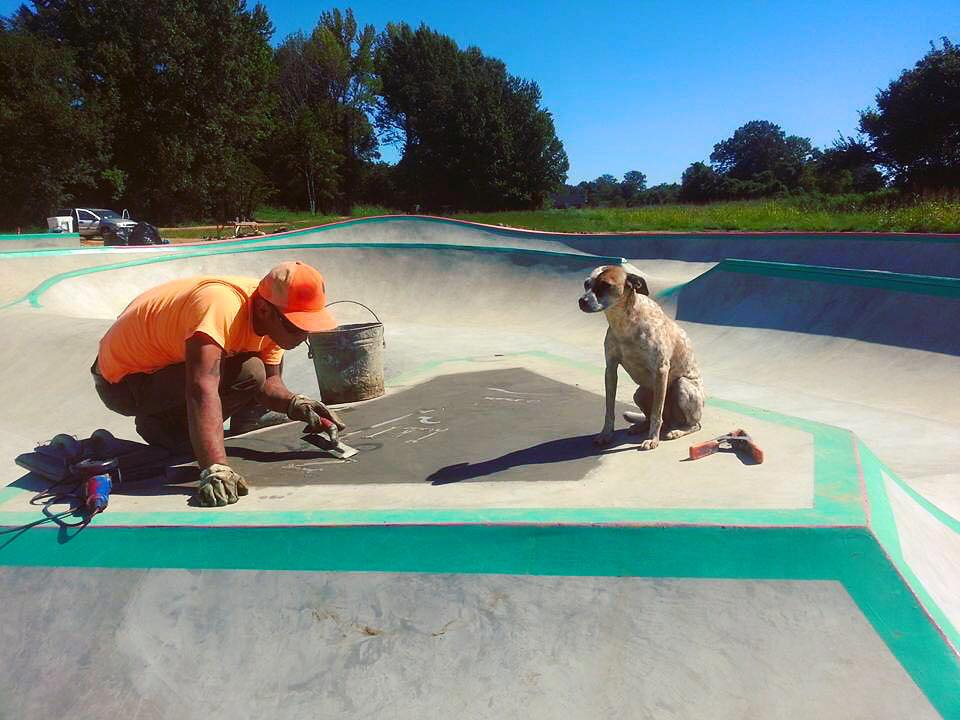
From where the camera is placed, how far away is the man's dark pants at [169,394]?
3928 mm

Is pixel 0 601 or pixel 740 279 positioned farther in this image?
pixel 740 279

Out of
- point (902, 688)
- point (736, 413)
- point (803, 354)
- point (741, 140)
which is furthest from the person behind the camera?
point (741, 140)

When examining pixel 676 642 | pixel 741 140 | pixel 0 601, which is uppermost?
pixel 741 140

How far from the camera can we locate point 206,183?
137 ft

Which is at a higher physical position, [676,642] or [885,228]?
[885,228]

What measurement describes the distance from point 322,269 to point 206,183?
29621 millimetres

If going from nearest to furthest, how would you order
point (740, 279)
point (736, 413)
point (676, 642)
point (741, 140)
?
point (676, 642) < point (736, 413) < point (740, 279) < point (741, 140)

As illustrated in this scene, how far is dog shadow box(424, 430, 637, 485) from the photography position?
3.86 meters

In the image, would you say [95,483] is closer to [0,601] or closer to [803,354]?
[0,601]

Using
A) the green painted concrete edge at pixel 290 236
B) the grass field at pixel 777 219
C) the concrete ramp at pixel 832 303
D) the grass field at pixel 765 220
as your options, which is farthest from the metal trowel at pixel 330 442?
the grass field at pixel 765 220

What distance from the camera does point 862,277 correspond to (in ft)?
32.8

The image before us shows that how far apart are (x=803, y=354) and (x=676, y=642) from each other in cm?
790

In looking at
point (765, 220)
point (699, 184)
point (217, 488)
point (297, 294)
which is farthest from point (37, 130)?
point (699, 184)

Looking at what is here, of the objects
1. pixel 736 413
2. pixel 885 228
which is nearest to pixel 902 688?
pixel 736 413
